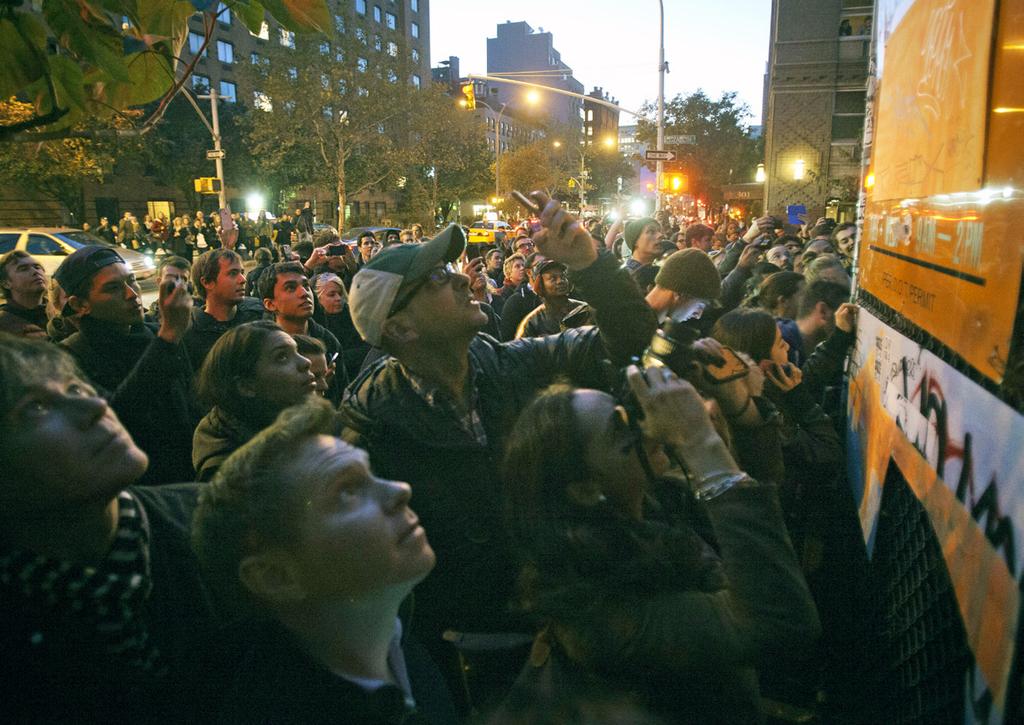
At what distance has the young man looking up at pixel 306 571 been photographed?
4.57 ft

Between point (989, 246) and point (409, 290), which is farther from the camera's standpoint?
point (409, 290)

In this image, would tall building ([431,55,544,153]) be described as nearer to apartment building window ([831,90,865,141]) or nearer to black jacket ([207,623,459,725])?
apartment building window ([831,90,865,141])

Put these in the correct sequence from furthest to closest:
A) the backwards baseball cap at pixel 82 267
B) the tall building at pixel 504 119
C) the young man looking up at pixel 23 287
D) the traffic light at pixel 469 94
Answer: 1. the tall building at pixel 504 119
2. the traffic light at pixel 469 94
3. the young man looking up at pixel 23 287
4. the backwards baseball cap at pixel 82 267

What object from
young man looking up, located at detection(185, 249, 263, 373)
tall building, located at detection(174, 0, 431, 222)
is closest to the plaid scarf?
young man looking up, located at detection(185, 249, 263, 373)

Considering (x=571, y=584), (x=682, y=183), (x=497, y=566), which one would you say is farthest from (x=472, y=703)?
(x=682, y=183)

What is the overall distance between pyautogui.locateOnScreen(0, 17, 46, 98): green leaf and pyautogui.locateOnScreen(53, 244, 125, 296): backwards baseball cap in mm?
2245

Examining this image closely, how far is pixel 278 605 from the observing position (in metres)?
1.40

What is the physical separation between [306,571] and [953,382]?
168 cm

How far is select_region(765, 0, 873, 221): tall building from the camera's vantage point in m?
28.0

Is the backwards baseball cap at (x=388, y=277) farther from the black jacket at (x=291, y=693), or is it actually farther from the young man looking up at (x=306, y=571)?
the black jacket at (x=291, y=693)

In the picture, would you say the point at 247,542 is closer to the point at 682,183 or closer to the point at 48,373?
the point at 48,373

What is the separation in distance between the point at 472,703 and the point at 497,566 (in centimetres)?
49

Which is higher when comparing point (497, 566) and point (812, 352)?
point (812, 352)

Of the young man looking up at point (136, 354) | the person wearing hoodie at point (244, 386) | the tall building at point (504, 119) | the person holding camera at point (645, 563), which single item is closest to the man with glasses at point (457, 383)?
the person wearing hoodie at point (244, 386)
